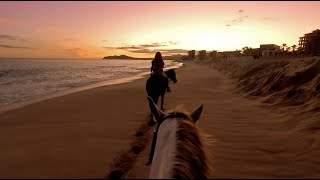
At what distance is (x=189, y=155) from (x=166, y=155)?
6.8 inches

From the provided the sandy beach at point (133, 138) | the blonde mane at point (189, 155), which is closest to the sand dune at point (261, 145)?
the sandy beach at point (133, 138)

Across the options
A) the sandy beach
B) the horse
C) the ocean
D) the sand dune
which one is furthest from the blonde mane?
the ocean

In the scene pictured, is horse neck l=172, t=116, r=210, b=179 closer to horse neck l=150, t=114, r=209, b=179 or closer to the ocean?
horse neck l=150, t=114, r=209, b=179

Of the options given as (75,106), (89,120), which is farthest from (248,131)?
(75,106)

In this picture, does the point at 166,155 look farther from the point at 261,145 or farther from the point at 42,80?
the point at 42,80

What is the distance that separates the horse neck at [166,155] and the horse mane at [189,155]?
0.03m

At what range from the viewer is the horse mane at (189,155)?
1.92m

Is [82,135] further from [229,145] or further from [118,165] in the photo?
[229,145]

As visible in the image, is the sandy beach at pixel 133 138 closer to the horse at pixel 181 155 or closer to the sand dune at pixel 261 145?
the sand dune at pixel 261 145

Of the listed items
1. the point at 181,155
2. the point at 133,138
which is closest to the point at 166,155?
the point at 181,155

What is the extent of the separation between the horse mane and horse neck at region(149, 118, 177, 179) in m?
0.03

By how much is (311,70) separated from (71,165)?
1052 cm

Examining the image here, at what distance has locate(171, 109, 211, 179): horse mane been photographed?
1.92 metres

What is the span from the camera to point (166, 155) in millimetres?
2092
